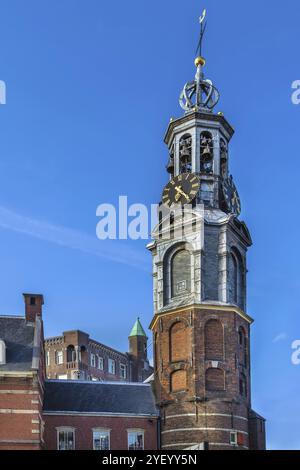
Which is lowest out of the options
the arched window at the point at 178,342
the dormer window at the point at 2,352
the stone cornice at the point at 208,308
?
the dormer window at the point at 2,352

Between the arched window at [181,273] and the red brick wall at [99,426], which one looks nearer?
the red brick wall at [99,426]

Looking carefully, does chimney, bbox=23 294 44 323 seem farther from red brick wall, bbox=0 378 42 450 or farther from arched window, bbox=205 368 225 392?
arched window, bbox=205 368 225 392

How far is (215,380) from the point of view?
6341 centimetres

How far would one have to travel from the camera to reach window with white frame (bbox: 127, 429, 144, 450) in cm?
6378

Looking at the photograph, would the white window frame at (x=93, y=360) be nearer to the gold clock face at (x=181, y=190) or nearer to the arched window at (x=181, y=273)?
the gold clock face at (x=181, y=190)

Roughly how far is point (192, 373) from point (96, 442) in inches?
352

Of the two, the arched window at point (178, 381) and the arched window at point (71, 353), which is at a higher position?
the arched window at point (71, 353)

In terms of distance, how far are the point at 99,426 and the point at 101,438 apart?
903 mm

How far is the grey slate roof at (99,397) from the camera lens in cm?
6456

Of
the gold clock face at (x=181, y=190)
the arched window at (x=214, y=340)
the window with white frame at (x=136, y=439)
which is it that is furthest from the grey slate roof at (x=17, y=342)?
the gold clock face at (x=181, y=190)

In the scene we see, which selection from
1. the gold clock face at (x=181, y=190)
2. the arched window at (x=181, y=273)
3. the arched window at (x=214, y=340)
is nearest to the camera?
the arched window at (x=214, y=340)

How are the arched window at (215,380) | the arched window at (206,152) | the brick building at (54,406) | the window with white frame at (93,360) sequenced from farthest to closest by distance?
the window with white frame at (93,360)
the arched window at (206,152)
the arched window at (215,380)
the brick building at (54,406)

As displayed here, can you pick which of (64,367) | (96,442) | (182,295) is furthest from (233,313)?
(64,367)
